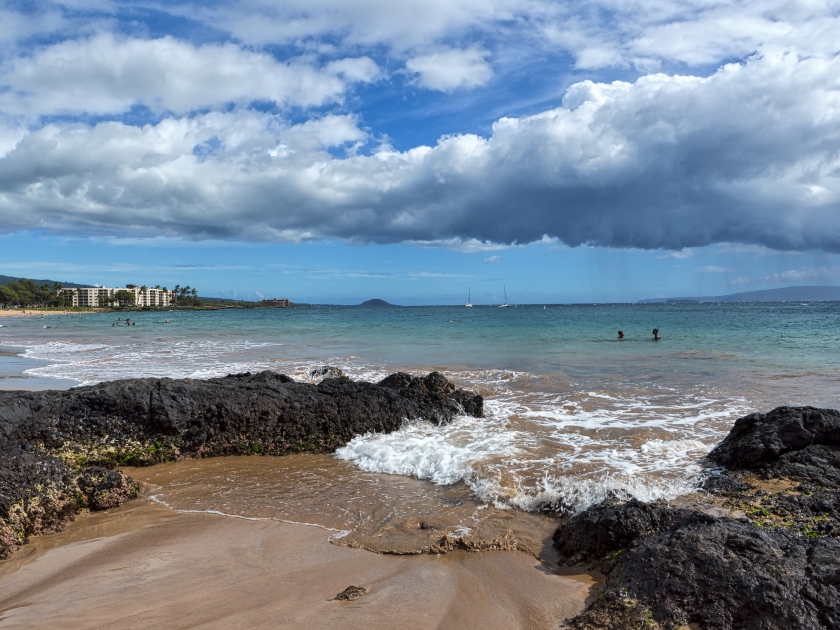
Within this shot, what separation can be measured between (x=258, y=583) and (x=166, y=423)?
5.24m

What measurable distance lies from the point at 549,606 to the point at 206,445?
268 inches

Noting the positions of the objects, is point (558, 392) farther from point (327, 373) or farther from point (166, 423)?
point (166, 423)

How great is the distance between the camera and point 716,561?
423cm

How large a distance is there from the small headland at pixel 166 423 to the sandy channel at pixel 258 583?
133cm

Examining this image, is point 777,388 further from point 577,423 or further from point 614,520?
point 614,520

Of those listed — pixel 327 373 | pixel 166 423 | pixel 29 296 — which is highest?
pixel 29 296

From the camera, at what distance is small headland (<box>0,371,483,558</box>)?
23.2 feet

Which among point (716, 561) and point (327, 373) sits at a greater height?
point (716, 561)

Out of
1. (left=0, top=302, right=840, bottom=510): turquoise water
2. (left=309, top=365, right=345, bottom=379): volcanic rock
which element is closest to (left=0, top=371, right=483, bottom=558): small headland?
(left=0, top=302, right=840, bottom=510): turquoise water

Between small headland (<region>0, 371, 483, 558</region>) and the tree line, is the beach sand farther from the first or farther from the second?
the tree line

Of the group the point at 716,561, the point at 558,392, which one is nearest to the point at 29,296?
the point at 558,392

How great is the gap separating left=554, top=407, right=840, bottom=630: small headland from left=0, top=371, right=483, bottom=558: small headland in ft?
18.1

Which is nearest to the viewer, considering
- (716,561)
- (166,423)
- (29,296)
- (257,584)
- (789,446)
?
(716,561)

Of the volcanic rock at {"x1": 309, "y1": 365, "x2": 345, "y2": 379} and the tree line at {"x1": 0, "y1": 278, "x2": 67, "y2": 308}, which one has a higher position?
the tree line at {"x1": 0, "y1": 278, "x2": 67, "y2": 308}
